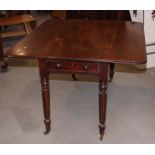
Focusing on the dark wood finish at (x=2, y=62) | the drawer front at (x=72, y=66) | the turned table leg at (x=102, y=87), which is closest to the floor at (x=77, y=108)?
the dark wood finish at (x=2, y=62)

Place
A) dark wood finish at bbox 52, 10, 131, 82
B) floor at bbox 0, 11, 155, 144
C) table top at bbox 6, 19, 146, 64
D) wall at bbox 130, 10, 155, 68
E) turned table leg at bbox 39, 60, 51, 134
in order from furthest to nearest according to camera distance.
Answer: dark wood finish at bbox 52, 10, 131, 82 → wall at bbox 130, 10, 155, 68 → floor at bbox 0, 11, 155, 144 → turned table leg at bbox 39, 60, 51, 134 → table top at bbox 6, 19, 146, 64

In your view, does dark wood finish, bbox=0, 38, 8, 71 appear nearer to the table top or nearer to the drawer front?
the table top

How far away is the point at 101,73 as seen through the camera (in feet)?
5.08

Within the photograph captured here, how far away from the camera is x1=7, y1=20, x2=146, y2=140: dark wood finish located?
1499 mm

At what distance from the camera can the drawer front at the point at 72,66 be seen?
5.05ft

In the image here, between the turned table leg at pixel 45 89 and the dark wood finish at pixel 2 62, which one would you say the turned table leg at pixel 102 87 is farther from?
the dark wood finish at pixel 2 62

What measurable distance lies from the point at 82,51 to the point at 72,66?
11cm

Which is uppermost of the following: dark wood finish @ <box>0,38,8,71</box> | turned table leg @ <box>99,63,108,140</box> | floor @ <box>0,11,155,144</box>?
turned table leg @ <box>99,63,108,140</box>

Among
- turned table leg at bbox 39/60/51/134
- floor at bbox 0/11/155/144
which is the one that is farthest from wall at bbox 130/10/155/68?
turned table leg at bbox 39/60/51/134

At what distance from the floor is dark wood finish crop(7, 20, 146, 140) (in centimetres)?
15

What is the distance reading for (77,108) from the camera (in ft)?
7.15

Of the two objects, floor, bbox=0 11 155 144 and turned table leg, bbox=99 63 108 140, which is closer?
turned table leg, bbox=99 63 108 140

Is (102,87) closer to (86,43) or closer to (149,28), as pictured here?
(86,43)
